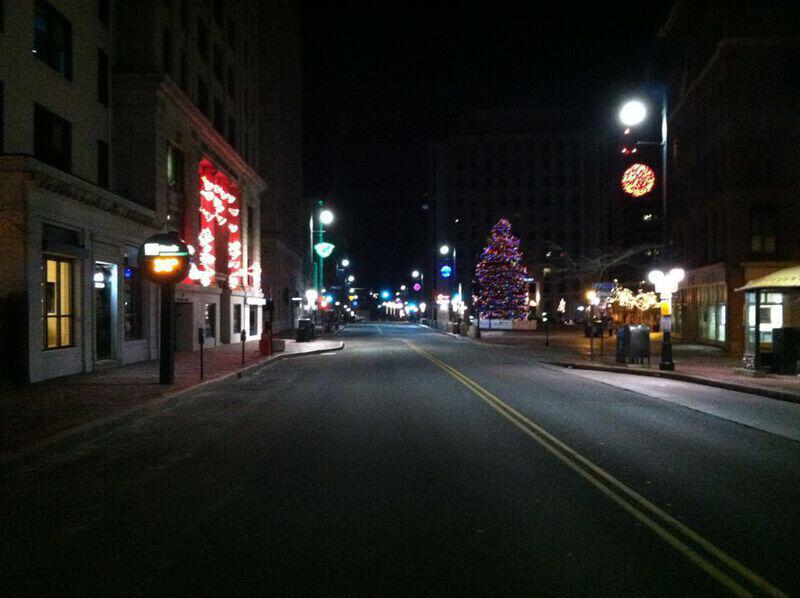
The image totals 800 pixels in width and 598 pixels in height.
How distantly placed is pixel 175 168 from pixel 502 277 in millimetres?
43589

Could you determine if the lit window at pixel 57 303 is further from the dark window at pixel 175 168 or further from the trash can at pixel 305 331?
the trash can at pixel 305 331

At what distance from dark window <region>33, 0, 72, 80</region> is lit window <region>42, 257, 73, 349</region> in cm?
559

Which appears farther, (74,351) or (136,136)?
(136,136)

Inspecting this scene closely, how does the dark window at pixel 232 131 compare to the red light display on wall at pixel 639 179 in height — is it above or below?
above

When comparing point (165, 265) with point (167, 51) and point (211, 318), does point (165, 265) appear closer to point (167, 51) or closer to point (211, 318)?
point (167, 51)

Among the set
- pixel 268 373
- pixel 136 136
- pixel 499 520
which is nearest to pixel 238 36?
pixel 136 136

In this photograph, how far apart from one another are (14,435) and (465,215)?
126936 mm

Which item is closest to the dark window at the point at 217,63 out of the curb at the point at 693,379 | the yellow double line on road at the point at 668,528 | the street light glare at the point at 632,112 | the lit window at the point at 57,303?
the lit window at the point at 57,303

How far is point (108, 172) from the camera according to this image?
25.6 metres

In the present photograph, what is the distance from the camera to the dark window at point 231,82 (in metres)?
43.0

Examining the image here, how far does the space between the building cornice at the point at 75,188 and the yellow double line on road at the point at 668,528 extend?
1322cm

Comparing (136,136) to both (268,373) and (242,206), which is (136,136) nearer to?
(268,373)

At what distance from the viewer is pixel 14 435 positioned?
1083 cm

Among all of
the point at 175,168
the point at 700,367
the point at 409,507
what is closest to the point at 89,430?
the point at 409,507
